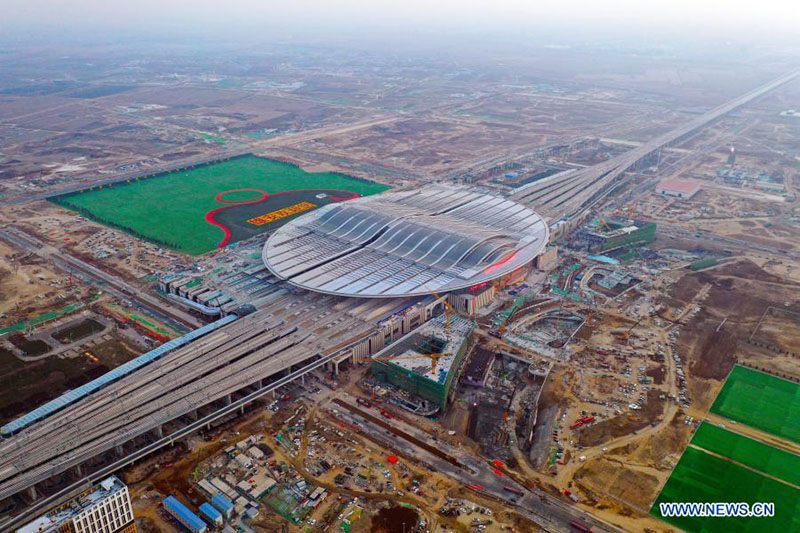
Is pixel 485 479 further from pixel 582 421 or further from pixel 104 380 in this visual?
pixel 104 380

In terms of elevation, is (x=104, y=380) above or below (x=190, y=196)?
above

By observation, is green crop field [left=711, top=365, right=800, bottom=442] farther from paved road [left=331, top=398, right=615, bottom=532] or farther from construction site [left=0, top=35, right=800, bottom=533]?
paved road [left=331, top=398, right=615, bottom=532]

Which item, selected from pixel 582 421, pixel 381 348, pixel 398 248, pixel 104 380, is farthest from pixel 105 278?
pixel 582 421

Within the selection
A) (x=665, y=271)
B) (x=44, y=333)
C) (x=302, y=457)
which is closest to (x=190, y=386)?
(x=302, y=457)

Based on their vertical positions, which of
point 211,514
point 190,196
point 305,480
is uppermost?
point 211,514

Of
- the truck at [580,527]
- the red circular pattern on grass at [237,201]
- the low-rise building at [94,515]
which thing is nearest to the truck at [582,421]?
the truck at [580,527]

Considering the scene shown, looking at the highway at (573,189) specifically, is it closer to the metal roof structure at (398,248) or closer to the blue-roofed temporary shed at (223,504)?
the metal roof structure at (398,248)
